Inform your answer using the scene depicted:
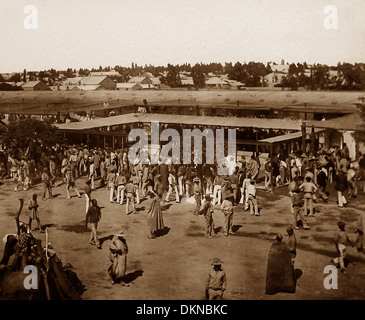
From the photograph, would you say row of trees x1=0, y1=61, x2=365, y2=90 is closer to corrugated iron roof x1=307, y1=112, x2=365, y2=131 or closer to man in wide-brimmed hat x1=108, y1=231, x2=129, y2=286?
corrugated iron roof x1=307, y1=112, x2=365, y2=131

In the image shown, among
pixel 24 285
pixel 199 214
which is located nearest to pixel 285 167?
pixel 199 214

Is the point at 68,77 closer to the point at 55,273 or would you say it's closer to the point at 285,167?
the point at 285,167

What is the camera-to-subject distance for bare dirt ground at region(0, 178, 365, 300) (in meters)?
9.81

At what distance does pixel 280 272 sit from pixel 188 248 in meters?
2.97

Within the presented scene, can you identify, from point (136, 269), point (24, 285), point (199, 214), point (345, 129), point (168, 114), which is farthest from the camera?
point (168, 114)

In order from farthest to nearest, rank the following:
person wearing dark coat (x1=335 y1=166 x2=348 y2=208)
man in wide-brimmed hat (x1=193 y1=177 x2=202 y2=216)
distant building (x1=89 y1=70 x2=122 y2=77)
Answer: distant building (x1=89 y1=70 x2=122 y2=77) → man in wide-brimmed hat (x1=193 y1=177 x2=202 y2=216) → person wearing dark coat (x1=335 y1=166 x2=348 y2=208)

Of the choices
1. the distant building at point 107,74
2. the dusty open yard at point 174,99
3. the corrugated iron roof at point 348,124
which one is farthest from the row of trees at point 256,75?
the corrugated iron roof at point 348,124

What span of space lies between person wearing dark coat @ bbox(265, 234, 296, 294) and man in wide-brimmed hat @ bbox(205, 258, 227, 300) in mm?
1217

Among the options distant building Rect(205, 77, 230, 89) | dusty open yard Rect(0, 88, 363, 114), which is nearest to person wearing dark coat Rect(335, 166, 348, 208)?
dusty open yard Rect(0, 88, 363, 114)

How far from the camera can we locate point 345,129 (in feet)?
56.1

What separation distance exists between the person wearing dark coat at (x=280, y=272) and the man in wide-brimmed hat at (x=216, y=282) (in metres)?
1.22

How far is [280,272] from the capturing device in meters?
9.52

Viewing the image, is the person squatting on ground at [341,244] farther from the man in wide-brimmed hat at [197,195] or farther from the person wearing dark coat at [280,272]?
the man in wide-brimmed hat at [197,195]
